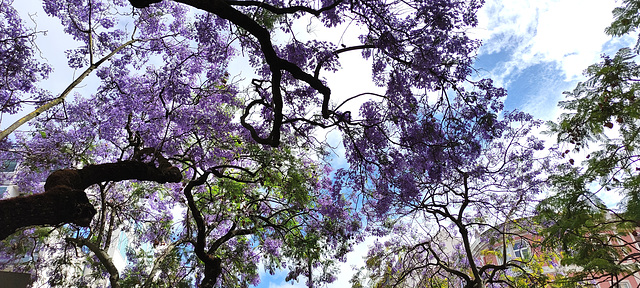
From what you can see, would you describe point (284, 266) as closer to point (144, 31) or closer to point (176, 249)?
point (176, 249)

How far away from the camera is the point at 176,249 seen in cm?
862

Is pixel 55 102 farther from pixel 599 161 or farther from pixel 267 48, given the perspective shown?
pixel 599 161

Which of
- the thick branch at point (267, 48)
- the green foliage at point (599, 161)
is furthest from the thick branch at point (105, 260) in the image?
the green foliage at point (599, 161)

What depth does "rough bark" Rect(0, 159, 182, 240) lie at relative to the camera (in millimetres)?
3855

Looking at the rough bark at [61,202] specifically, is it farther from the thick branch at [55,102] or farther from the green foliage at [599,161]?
the green foliage at [599,161]

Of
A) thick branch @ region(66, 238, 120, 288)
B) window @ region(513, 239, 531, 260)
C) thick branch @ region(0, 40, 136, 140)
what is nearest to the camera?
thick branch @ region(0, 40, 136, 140)

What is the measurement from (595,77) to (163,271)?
359 inches

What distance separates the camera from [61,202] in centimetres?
403

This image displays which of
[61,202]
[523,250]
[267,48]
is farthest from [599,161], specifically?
[523,250]

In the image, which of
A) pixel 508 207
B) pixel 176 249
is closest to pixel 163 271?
pixel 176 249

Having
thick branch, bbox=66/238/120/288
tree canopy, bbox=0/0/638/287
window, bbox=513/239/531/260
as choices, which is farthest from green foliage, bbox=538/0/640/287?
thick branch, bbox=66/238/120/288

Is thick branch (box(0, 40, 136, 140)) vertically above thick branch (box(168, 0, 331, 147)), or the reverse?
thick branch (box(0, 40, 136, 140))

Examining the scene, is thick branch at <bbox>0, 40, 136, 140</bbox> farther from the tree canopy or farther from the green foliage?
the green foliage

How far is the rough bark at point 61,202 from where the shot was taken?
386 centimetres
